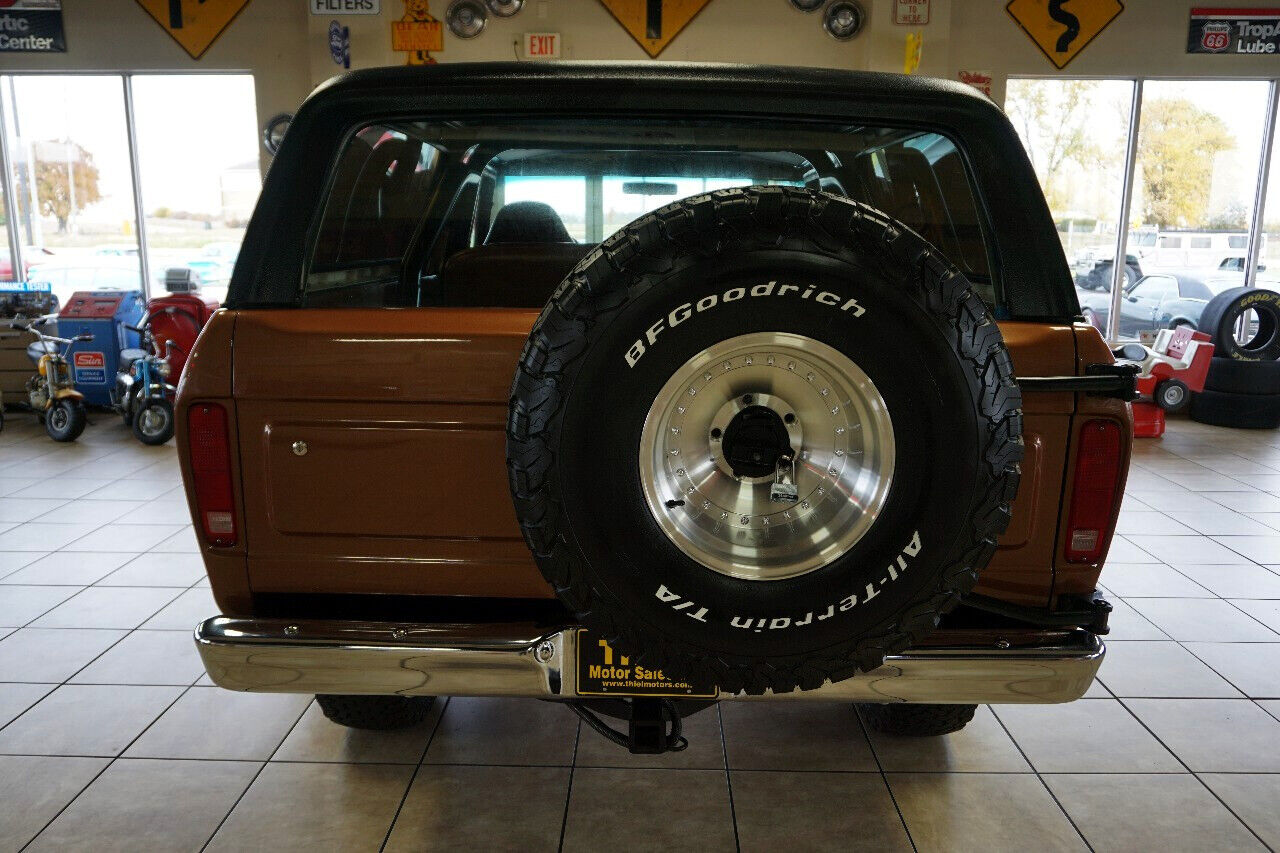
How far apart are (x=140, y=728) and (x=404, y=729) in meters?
0.73

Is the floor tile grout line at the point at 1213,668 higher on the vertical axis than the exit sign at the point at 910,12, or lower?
lower

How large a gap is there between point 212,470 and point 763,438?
1037mm

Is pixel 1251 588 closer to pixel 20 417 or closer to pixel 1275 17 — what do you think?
pixel 1275 17

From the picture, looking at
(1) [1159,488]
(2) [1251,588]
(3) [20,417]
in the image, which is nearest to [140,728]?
(2) [1251,588]

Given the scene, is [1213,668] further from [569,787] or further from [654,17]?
[654,17]

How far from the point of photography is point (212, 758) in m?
2.39

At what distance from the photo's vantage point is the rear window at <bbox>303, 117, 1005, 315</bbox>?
1923 mm

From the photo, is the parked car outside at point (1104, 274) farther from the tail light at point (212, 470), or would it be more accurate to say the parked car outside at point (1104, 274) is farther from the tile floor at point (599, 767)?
the tail light at point (212, 470)

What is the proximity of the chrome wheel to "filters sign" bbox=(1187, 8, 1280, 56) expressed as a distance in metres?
8.54

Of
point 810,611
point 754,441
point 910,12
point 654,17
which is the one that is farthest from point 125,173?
point 810,611

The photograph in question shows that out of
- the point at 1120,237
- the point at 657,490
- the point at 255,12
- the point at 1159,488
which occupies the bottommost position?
the point at 1159,488

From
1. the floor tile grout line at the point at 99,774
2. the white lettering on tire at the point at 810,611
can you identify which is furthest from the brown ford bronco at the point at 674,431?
the floor tile grout line at the point at 99,774

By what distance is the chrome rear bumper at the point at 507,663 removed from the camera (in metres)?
1.68

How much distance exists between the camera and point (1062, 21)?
312 inches
